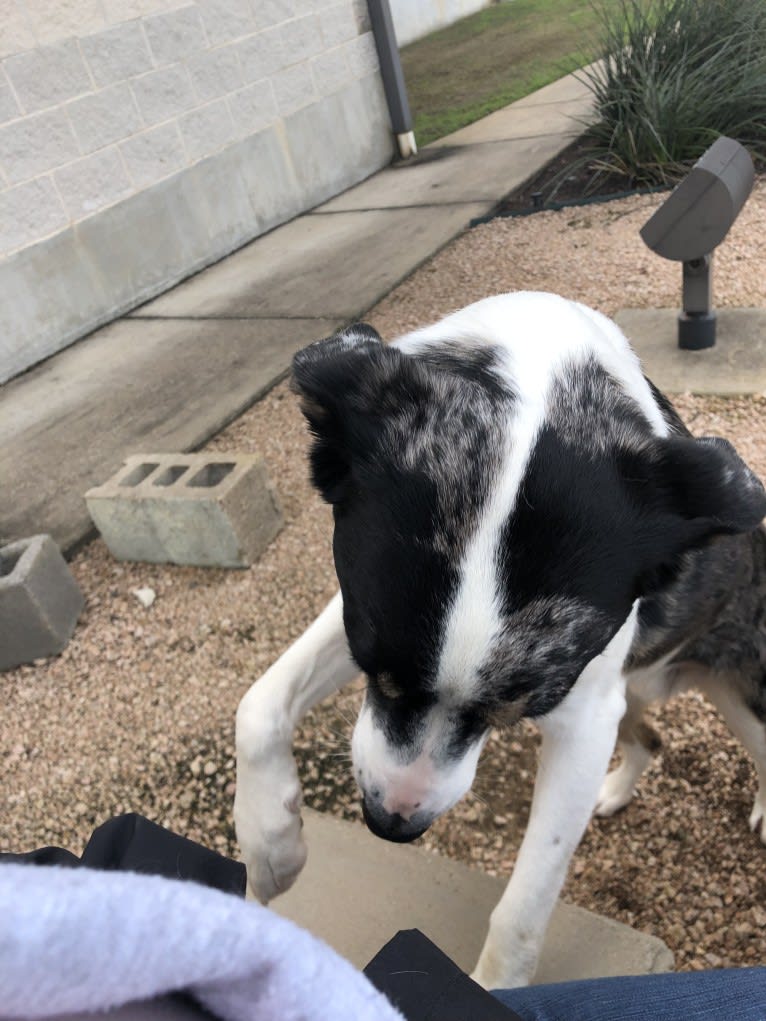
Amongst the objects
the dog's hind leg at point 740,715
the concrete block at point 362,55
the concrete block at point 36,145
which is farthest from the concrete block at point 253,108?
the dog's hind leg at point 740,715

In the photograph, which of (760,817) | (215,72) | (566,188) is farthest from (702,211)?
(215,72)

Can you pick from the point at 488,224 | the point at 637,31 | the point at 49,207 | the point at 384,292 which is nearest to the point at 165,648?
the point at 384,292

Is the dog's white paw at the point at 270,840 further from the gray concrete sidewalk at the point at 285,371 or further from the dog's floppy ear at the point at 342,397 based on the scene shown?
the dog's floppy ear at the point at 342,397

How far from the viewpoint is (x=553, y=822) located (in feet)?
6.26

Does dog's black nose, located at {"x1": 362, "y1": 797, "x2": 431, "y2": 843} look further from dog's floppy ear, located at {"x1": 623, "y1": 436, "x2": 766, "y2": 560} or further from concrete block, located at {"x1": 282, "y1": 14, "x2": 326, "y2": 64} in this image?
concrete block, located at {"x1": 282, "y1": 14, "x2": 326, "y2": 64}

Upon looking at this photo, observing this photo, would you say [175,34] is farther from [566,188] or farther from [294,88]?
[566,188]

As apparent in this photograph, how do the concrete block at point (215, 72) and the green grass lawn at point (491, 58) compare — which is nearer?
the concrete block at point (215, 72)

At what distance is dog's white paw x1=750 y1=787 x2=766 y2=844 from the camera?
2.39 m

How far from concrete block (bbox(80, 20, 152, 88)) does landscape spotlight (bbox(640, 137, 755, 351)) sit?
4.44m

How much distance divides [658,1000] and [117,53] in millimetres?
7069

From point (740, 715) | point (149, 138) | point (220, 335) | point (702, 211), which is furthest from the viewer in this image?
point (149, 138)

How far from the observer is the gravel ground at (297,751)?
2.36 metres

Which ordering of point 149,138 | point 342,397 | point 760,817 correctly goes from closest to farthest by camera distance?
point 342,397
point 760,817
point 149,138

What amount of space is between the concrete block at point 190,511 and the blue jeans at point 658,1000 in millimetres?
2452
